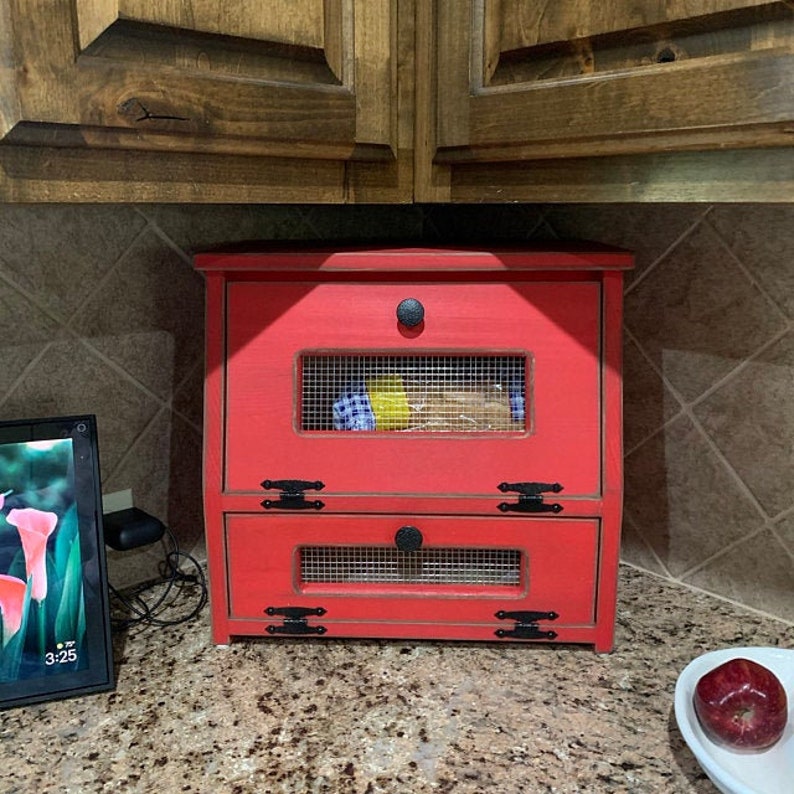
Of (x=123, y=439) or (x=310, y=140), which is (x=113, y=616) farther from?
(x=310, y=140)

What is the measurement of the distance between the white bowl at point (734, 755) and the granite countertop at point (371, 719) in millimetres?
32

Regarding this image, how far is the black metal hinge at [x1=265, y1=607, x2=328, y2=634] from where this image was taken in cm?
98

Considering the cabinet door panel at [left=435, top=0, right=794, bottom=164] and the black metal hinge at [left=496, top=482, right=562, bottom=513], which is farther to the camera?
the black metal hinge at [left=496, top=482, right=562, bottom=513]

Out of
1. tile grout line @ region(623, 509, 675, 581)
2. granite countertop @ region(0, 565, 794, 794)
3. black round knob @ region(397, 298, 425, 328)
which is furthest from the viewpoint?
tile grout line @ region(623, 509, 675, 581)

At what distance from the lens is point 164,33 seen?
0.71 m

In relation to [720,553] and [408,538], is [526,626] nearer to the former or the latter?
[408,538]

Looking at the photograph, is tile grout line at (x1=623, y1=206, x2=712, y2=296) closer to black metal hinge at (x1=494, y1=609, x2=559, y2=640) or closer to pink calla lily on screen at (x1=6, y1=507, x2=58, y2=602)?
black metal hinge at (x1=494, y1=609, x2=559, y2=640)

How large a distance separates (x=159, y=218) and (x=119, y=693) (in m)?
0.59

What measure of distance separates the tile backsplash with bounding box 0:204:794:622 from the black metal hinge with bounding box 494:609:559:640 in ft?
0.97

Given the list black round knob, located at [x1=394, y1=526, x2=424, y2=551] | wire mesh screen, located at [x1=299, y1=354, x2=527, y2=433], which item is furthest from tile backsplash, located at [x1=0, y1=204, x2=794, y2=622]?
black round knob, located at [x1=394, y1=526, x2=424, y2=551]

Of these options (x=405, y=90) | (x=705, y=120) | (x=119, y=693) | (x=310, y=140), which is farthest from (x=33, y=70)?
(x=119, y=693)

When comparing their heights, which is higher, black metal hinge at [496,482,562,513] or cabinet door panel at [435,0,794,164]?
cabinet door panel at [435,0,794,164]

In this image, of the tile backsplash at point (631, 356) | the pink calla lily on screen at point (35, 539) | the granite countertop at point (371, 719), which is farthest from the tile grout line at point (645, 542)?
the pink calla lily on screen at point (35, 539)

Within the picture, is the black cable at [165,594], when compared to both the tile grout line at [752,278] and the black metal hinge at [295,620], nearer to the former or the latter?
the black metal hinge at [295,620]
